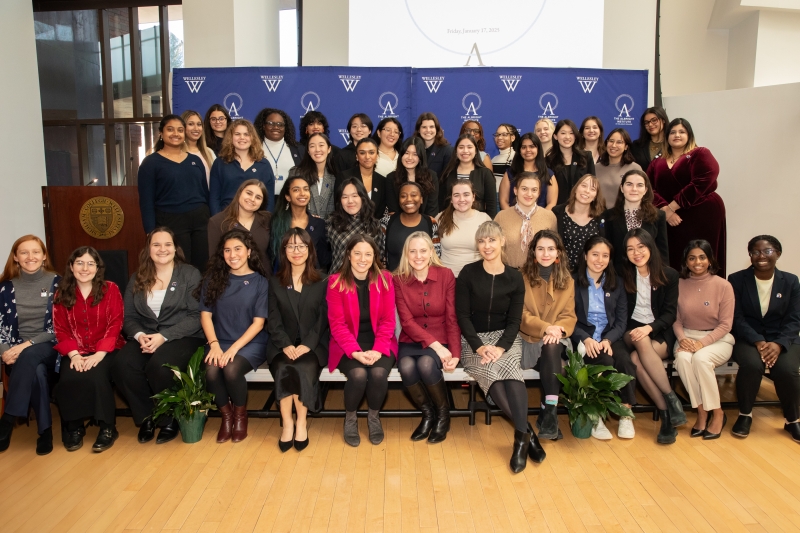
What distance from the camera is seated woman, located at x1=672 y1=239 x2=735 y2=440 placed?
3.35 m

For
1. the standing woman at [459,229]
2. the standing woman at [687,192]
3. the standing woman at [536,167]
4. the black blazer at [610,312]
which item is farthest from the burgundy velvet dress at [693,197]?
the standing woman at [459,229]

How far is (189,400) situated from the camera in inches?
128

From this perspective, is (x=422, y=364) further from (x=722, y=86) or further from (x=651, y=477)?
(x=722, y=86)

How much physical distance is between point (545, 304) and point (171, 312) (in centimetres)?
231

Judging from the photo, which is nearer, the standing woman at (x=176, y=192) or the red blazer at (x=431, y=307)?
the red blazer at (x=431, y=307)

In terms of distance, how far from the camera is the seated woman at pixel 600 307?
3.46 metres

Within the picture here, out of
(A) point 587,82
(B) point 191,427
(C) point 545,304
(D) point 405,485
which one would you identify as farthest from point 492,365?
(A) point 587,82

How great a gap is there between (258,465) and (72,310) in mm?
1492

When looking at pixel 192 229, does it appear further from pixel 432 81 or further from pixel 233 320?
pixel 432 81

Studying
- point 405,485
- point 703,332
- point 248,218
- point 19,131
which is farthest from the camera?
point 19,131

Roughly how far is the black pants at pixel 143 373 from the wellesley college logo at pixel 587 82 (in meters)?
4.88

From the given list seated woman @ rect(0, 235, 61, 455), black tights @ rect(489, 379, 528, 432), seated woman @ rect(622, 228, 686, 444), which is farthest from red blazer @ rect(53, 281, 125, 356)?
seated woman @ rect(622, 228, 686, 444)

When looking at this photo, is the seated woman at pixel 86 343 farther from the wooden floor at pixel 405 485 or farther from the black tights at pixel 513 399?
the black tights at pixel 513 399

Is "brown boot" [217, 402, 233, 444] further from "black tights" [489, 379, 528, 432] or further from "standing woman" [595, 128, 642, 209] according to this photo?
"standing woman" [595, 128, 642, 209]
